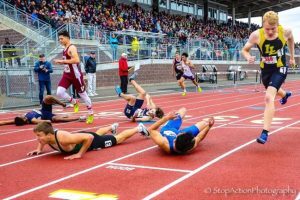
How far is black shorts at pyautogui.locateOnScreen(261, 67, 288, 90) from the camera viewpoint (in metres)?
6.82

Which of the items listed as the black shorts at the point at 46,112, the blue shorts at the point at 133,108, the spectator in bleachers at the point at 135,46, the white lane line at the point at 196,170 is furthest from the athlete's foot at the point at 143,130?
the spectator in bleachers at the point at 135,46

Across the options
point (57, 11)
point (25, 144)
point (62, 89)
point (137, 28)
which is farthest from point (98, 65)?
point (25, 144)

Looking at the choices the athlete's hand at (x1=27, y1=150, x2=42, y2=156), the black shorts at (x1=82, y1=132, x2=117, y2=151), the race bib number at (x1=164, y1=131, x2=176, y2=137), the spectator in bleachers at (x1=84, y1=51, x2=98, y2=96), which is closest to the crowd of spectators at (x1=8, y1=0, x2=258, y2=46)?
the spectator in bleachers at (x1=84, y1=51, x2=98, y2=96)

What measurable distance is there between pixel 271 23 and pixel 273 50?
1.63 ft

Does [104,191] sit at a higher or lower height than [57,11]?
lower

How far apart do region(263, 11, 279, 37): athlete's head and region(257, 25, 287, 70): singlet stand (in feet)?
0.42

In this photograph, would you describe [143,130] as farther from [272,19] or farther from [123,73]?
[123,73]

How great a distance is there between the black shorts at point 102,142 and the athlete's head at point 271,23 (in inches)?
121

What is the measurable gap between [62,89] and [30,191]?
5534 millimetres

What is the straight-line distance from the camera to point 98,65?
76.3 ft

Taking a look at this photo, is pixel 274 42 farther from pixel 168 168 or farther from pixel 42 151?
pixel 42 151

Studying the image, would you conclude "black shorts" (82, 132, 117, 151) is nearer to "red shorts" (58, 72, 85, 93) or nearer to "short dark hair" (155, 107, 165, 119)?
"short dark hair" (155, 107, 165, 119)

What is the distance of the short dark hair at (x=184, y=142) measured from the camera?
5863 millimetres

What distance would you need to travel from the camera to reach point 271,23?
650cm
